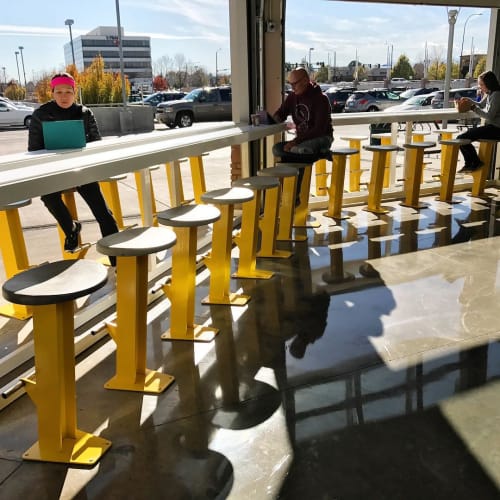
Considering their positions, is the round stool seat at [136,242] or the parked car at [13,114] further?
the parked car at [13,114]

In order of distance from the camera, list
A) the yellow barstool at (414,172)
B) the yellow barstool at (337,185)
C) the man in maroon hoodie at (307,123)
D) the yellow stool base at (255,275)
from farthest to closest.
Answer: the yellow barstool at (414,172) < the yellow barstool at (337,185) < the man in maroon hoodie at (307,123) < the yellow stool base at (255,275)

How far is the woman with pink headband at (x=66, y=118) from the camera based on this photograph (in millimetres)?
3104

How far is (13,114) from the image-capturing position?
143 inches

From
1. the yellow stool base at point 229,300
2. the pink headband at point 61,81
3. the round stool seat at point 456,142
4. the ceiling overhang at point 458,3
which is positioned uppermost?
the ceiling overhang at point 458,3

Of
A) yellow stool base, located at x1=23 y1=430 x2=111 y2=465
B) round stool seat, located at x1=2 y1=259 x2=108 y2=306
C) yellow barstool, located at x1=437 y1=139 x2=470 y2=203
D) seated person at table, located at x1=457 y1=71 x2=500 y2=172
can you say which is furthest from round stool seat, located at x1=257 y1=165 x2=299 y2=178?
seated person at table, located at x1=457 y1=71 x2=500 y2=172

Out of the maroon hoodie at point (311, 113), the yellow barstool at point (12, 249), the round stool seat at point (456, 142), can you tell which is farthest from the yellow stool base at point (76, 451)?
the round stool seat at point (456, 142)

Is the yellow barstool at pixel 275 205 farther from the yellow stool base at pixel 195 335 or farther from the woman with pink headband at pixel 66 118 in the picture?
the yellow stool base at pixel 195 335

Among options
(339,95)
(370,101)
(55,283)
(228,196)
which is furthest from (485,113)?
(339,95)

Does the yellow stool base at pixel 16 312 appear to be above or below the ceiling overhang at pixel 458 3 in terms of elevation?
below

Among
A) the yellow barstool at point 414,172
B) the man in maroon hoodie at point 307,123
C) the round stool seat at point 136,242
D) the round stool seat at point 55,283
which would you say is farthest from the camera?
the yellow barstool at point 414,172

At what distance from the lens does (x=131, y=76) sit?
13.2 ft

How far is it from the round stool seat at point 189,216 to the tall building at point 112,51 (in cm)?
131

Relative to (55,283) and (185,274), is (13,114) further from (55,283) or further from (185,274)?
(55,283)

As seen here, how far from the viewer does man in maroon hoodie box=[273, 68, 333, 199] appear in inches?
185
